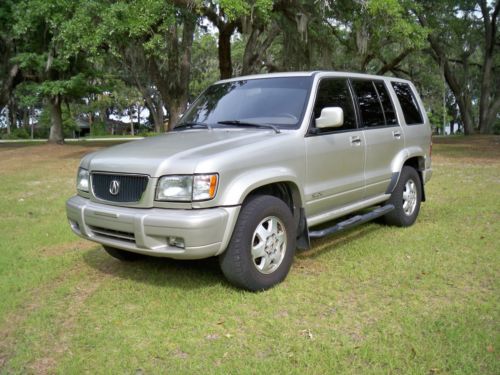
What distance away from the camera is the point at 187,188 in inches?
157

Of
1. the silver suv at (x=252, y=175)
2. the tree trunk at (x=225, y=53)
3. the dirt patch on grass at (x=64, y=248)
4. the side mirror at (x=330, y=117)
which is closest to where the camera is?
the silver suv at (x=252, y=175)

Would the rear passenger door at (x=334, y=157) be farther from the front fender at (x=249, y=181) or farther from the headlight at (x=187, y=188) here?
the headlight at (x=187, y=188)

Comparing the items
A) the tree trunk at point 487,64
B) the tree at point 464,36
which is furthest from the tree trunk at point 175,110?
the tree trunk at point 487,64

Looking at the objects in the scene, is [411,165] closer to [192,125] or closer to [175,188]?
[192,125]

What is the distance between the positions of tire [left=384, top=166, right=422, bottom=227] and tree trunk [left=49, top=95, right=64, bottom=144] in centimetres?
2169

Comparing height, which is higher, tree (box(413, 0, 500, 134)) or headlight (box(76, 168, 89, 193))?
tree (box(413, 0, 500, 134))

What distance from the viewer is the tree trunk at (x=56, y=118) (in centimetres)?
2492

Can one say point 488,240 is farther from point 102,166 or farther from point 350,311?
point 102,166

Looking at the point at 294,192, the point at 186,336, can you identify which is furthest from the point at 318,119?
the point at 186,336

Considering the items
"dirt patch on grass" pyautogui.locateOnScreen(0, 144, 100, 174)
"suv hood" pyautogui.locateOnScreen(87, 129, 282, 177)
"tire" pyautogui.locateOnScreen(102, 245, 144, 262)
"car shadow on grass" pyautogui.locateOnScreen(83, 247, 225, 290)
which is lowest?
"car shadow on grass" pyautogui.locateOnScreen(83, 247, 225, 290)

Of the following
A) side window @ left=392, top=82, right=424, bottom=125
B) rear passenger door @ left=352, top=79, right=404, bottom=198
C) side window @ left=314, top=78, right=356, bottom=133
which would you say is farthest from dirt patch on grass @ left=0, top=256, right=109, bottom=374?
side window @ left=392, top=82, right=424, bottom=125

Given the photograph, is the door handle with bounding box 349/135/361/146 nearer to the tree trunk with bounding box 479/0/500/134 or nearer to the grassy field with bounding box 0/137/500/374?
the grassy field with bounding box 0/137/500/374

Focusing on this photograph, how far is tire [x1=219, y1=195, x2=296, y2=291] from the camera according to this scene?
418 centimetres

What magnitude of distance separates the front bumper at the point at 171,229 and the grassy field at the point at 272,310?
0.53 meters
